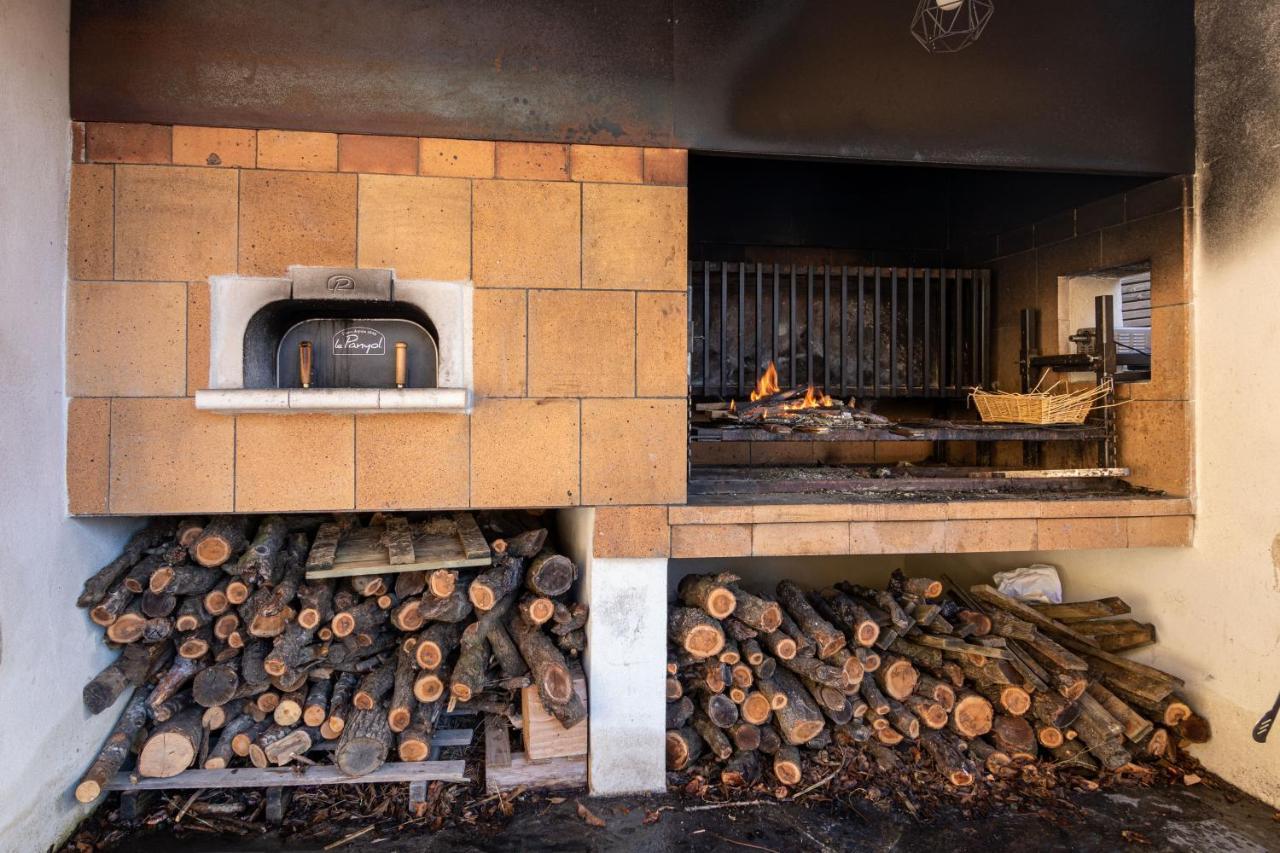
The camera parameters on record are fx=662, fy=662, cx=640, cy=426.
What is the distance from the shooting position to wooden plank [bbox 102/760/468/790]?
9.68 ft

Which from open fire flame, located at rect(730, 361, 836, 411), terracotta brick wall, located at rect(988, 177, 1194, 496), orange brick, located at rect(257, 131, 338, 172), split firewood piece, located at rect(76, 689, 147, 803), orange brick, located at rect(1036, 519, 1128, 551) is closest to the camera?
split firewood piece, located at rect(76, 689, 147, 803)

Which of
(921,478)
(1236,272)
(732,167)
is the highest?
(732,167)

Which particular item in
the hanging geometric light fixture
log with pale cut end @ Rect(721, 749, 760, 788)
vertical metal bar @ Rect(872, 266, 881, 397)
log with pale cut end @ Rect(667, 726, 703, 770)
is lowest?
log with pale cut end @ Rect(721, 749, 760, 788)

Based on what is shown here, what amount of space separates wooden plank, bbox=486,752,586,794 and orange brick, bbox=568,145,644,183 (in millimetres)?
2883

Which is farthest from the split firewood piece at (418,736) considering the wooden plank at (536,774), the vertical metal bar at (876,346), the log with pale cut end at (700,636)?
the vertical metal bar at (876,346)

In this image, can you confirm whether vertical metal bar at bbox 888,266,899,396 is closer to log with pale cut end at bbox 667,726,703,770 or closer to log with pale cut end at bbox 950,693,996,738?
log with pale cut end at bbox 950,693,996,738

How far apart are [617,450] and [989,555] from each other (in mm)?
3118

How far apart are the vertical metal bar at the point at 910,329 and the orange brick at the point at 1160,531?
69.5 inches

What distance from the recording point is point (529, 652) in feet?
10.7

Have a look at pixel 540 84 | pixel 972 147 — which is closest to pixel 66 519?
pixel 540 84

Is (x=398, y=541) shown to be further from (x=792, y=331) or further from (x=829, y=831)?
(x=792, y=331)

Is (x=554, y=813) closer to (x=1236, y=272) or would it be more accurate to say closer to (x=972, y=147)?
(x=972, y=147)

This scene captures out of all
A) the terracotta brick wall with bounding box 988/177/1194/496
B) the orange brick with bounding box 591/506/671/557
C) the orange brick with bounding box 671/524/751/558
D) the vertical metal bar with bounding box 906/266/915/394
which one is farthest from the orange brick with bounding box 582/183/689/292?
the terracotta brick wall with bounding box 988/177/1194/496

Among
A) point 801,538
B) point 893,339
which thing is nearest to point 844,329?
point 893,339
